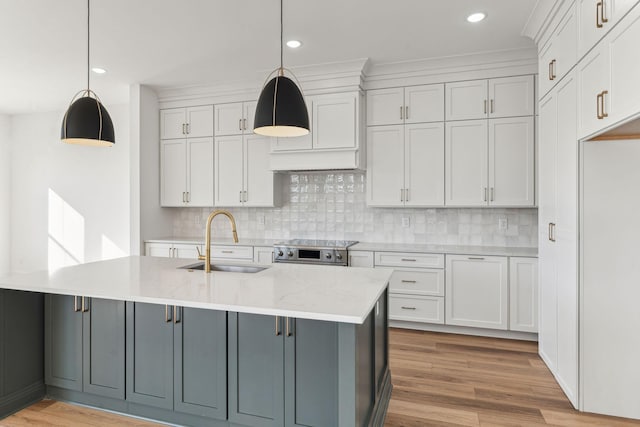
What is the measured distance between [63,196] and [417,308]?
547cm

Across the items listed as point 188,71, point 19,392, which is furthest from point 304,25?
point 19,392

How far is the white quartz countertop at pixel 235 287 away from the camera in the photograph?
5.42ft

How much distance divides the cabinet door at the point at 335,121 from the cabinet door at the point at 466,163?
3.23 feet

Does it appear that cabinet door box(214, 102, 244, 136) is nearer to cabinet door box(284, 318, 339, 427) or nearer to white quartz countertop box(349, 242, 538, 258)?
white quartz countertop box(349, 242, 538, 258)

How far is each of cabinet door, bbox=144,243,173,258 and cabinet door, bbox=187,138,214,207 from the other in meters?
0.61

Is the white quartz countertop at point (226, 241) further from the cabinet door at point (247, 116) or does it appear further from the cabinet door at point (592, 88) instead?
the cabinet door at point (592, 88)

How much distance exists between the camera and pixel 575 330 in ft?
7.80

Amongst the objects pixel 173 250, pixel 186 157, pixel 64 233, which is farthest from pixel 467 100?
pixel 64 233

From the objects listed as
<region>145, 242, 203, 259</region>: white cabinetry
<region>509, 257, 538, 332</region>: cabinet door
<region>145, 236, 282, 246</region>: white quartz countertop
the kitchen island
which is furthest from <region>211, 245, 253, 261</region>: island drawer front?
<region>509, 257, 538, 332</region>: cabinet door

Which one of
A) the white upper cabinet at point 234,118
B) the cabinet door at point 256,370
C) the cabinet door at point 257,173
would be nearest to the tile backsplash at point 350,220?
the cabinet door at point 257,173

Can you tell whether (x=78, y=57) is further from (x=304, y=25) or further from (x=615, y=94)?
(x=615, y=94)

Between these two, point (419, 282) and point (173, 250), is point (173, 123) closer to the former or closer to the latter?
point (173, 250)

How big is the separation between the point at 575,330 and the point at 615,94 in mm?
1399

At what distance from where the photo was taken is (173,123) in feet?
16.3
